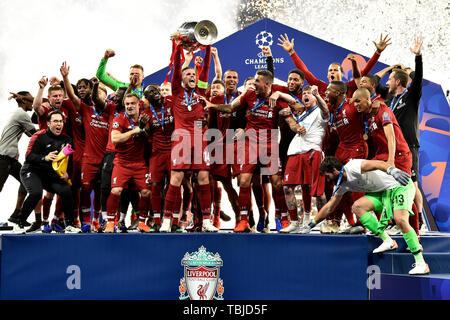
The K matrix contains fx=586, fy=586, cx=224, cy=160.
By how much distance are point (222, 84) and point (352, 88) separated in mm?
1453

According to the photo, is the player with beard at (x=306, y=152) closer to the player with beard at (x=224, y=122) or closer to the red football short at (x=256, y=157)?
the red football short at (x=256, y=157)

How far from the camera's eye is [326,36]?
40.2ft

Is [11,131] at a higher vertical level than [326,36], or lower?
lower

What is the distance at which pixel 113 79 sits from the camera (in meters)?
7.06

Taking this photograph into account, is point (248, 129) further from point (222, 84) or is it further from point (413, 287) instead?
point (413, 287)

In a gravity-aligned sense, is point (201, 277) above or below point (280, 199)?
below

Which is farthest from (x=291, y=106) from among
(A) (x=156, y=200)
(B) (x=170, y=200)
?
(A) (x=156, y=200)

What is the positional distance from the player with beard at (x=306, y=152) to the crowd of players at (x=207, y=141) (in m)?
0.01

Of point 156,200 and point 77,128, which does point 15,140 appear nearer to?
point 77,128

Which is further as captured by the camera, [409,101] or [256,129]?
[409,101]

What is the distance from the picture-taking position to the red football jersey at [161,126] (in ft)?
20.3

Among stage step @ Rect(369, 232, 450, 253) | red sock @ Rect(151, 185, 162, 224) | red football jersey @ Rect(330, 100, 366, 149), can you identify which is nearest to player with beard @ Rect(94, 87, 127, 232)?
red sock @ Rect(151, 185, 162, 224)

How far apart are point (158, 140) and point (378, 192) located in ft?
7.75

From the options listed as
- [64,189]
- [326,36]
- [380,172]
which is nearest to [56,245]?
[64,189]
